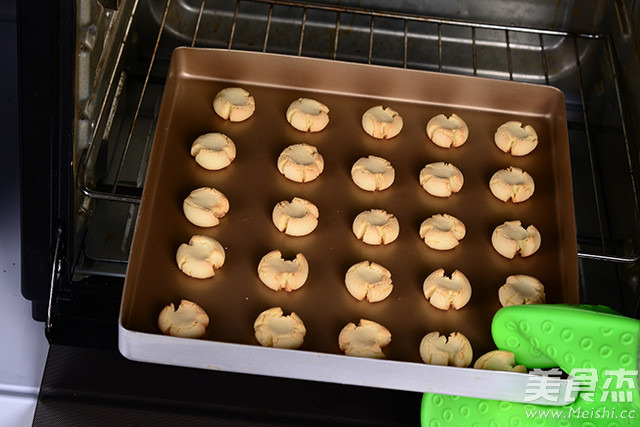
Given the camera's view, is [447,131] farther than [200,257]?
Yes

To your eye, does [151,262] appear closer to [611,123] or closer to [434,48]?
[434,48]

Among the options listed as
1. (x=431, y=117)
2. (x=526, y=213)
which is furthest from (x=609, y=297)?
(x=431, y=117)

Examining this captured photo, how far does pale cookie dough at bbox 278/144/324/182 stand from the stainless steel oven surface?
234 millimetres

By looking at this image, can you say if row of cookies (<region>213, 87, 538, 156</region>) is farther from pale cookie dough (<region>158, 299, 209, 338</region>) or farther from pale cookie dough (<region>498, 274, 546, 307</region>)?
pale cookie dough (<region>158, 299, 209, 338</region>)

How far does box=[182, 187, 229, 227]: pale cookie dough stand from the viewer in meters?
1.30

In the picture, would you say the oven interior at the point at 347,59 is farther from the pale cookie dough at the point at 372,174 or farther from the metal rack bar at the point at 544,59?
the pale cookie dough at the point at 372,174

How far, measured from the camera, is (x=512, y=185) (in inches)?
55.1

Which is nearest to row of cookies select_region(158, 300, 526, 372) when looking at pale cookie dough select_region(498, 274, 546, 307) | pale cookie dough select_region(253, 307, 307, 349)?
pale cookie dough select_region(253, 307, 307, 349)

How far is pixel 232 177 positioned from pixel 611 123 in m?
0.81

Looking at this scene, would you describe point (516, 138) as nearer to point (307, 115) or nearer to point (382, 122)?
point (382, 122)

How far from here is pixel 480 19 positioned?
164 centimetres

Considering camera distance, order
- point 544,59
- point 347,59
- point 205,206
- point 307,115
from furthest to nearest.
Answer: point 347,59 → point 544,59 → point 307,115 → point 205,206

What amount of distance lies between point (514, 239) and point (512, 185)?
0.41 ft

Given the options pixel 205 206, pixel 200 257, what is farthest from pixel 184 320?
pixel 205 206
